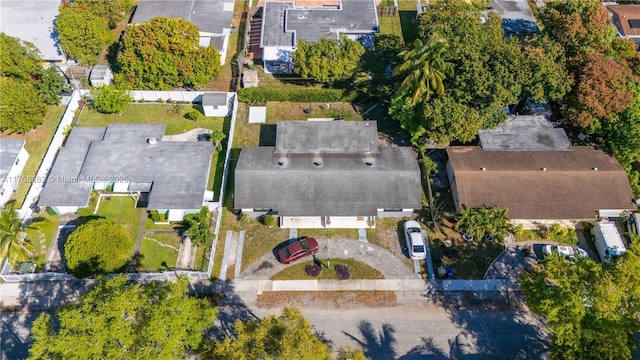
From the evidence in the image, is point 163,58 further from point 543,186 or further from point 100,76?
point 543,186

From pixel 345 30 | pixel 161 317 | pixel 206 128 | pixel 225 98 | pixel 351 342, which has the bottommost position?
pixel 351 342

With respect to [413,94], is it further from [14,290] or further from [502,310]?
[14,290]

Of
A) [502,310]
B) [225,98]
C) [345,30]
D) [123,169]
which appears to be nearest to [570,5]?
[345,30]

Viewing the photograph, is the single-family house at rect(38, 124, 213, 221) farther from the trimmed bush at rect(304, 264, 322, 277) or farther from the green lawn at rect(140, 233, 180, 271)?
the trimmed bush at rect(304, 264, 322, 277)

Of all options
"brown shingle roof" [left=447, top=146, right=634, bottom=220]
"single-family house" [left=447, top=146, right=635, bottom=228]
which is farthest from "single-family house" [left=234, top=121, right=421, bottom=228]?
"brown shingle roof" [left=447, top=146, right=634, bottom=220]

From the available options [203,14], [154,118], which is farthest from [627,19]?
[154,118]

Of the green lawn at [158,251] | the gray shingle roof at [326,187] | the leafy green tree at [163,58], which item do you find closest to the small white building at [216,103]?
the leafy green tree at [163,58]
